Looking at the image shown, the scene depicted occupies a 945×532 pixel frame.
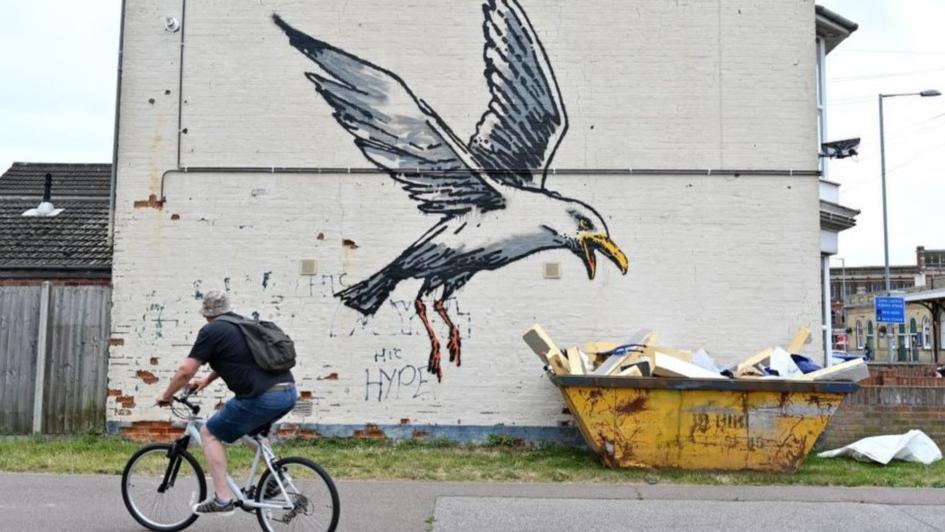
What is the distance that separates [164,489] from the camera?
20.4ft

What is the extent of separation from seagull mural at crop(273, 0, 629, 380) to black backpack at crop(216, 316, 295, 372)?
14.7ft

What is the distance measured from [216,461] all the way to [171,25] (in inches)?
270

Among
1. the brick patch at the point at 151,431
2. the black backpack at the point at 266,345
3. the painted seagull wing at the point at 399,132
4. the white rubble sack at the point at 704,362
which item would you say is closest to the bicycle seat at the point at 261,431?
the black backpack at the point at 266,345

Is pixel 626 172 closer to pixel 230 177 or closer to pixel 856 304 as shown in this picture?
pixel 230 177

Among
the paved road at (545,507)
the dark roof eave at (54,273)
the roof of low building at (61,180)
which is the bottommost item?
the paved road at (545,507)

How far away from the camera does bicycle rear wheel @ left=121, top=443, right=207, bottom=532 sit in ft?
20.2

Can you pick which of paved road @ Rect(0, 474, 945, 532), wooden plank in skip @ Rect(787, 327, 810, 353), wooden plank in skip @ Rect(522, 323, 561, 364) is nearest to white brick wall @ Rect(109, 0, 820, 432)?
wooden plank in skip @ Rect(787, 327, 810, 353)

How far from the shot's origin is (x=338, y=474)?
865 cm

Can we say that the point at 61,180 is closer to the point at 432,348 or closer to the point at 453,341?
the point at 432,348

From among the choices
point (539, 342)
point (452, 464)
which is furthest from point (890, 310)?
point (452, 464)

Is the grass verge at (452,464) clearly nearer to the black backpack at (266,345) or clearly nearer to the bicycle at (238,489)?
the bicycle at (238,489)

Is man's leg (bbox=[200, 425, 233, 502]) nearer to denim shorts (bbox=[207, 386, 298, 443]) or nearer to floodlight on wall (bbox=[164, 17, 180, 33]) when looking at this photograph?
denim shorts (bbox=[207, 386, 298, 443])

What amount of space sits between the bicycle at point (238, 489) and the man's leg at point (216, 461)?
0.06 metres

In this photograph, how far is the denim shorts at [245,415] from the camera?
582 centimetres
